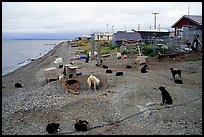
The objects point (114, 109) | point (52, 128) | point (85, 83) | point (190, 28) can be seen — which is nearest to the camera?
point (52, 128)

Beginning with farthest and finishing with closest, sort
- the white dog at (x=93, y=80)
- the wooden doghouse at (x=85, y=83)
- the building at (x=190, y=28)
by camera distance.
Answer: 1. the building at (x=190, y=28)
2. the wooden doghouse at (x=85, y=83)
3. the white dog at (x=93, y=80)

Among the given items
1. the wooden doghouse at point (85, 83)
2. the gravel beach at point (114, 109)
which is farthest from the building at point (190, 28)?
the wooden doghouse at point (85, 83)

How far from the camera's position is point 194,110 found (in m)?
9.65

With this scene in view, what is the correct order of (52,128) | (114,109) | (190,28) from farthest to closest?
(190,28) < (114,109) < (52,128)

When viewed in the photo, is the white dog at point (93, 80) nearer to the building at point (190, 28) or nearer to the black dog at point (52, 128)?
the black dog at point (52, 128)

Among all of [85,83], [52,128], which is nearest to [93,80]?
[85,83]

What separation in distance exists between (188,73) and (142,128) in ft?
36.7

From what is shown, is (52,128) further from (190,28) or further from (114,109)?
(190,28)

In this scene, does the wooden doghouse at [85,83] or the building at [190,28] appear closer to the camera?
the wooden doghouse at [85,83]

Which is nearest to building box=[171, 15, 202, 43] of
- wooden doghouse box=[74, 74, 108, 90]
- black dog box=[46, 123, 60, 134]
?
wooden doghouse box=[74, 74, 108, 90]

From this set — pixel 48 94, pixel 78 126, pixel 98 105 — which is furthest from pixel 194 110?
pixel 48 94

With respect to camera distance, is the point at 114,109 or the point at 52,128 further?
the point at 114,109

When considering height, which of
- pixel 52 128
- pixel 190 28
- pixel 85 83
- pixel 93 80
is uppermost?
pixel 190 28

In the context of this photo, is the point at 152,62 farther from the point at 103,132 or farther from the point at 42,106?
the point at 103,132
